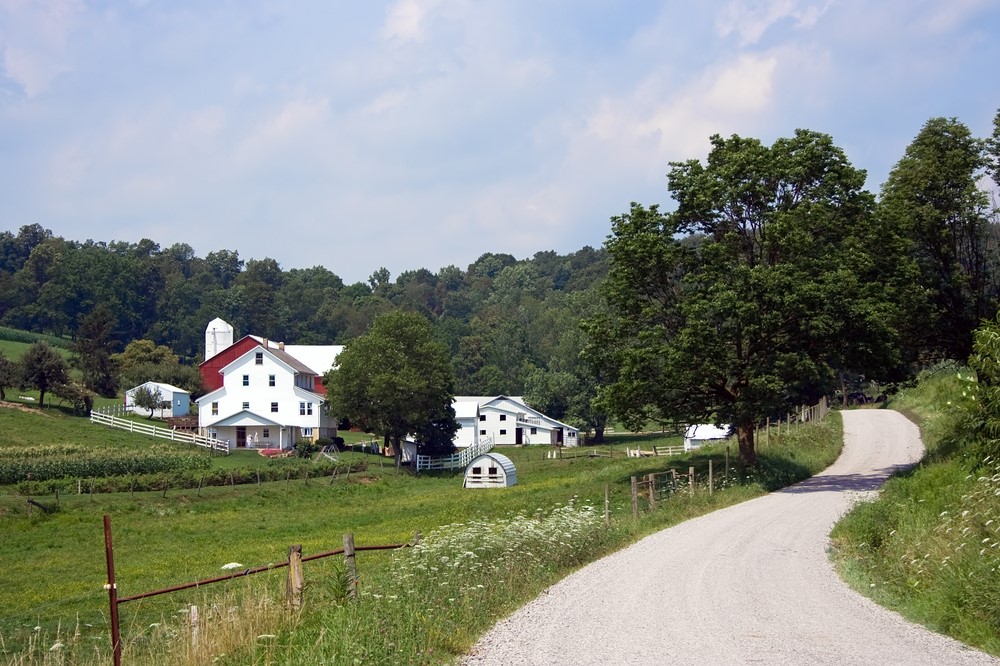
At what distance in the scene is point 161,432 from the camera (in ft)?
238

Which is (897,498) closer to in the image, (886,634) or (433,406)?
(886,634)

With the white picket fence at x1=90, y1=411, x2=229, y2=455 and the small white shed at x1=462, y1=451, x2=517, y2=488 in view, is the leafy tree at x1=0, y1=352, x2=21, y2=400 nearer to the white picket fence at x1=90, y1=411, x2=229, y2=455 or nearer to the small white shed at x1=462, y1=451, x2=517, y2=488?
the white picket fence at x1=90, y1=411, x2=229, y2=455

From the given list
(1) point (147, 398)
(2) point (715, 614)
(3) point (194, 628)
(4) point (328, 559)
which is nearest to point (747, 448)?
(4) point (328, 559)

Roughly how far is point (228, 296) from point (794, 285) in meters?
168

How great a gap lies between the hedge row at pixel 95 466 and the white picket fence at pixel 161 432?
9421mm

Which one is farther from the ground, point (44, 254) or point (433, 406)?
point (44, 254)

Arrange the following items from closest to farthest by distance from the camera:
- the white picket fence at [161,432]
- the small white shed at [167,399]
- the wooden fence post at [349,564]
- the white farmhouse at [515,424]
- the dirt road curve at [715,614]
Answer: the dirt road curve at [715,614], the wooden fence post at [349,564], the white picket fence at [161,432], the small white shed at [167,399], the white farmhouse at [515,424]

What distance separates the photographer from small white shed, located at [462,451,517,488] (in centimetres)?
5669

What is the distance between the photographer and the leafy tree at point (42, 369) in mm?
74000

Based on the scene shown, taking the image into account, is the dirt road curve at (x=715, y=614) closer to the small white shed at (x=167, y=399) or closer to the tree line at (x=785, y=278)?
the tree line at (x=785, y=278)

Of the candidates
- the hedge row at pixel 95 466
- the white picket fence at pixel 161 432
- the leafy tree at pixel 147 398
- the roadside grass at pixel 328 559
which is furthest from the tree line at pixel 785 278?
the leafy tree at pixel 147 398

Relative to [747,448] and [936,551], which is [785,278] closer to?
[747,448]

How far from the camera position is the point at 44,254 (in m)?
179

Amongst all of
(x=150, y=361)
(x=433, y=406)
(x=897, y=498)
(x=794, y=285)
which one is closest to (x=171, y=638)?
(x=897, y=498)
